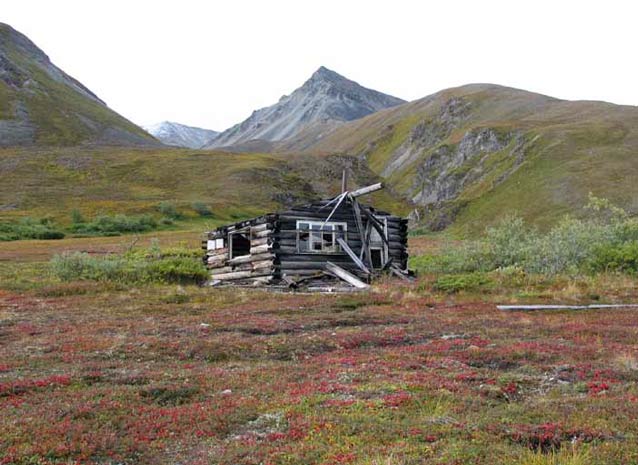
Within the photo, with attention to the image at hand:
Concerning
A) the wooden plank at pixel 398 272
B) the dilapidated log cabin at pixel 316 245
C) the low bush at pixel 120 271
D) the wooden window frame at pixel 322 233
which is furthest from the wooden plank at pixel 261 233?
the wooden plank at pixel 398 272

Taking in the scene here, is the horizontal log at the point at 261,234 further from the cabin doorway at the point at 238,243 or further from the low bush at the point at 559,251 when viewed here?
the low bush at the point at 559,251

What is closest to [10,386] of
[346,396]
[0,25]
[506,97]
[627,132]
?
[346,396]

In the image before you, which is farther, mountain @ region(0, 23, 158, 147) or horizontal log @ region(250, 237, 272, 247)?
mountain @ region(0, 23, 158, 147)

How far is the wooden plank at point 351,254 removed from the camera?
33.5 meters

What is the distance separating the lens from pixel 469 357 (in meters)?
12.2

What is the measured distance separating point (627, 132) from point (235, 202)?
6144 centimetres

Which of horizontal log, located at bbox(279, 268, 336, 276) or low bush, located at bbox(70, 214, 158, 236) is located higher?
low bush, located at bbox(70, 214, 158, 236)

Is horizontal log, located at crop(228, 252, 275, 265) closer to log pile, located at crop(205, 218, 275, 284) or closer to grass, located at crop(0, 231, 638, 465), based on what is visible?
log pile, located at crop(205, 218, 275, 284)

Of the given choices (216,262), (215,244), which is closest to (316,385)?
(216,262)

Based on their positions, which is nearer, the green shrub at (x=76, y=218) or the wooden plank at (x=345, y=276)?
the wooden plank at (x=345, y=276)

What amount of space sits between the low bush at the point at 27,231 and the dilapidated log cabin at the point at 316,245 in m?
38.0

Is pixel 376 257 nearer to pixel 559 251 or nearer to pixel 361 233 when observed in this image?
pixel 361 233

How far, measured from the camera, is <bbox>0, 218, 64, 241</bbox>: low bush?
6588 centimetres

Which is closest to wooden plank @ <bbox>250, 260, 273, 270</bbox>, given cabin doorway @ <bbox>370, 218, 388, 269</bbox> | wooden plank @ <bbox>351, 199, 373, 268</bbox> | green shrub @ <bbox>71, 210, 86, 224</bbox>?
wooden plank @ <bbox>351, 199, 373, 268</bbox>
